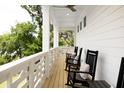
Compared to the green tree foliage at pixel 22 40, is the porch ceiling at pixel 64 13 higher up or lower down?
higher up

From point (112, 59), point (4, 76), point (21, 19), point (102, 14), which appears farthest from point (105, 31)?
point (21, 19)

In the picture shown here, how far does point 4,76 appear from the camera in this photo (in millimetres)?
1604

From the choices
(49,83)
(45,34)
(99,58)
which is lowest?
(49,83)

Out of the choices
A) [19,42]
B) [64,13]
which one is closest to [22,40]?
[19,42]

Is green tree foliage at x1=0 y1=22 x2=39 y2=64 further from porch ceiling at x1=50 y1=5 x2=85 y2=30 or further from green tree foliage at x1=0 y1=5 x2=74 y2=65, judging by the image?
porch ceiling at x1=50 y1=5 x2=85 y2=30

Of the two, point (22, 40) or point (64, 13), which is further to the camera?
point (22, 40)

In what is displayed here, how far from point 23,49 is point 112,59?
A: 10.1 metres

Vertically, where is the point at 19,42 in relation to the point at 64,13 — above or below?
below

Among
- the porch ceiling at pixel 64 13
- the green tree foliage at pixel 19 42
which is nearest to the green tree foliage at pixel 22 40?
the green tree foliage at pixel 19 42

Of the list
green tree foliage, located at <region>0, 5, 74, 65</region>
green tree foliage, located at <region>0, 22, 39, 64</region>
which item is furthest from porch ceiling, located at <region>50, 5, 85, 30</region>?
green tree foliage, located at <region>0, 22, 39, 64</region>

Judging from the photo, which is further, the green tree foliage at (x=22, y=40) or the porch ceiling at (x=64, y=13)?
the green tree foliage at (x=22, y=40)

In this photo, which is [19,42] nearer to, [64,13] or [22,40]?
[22,40]

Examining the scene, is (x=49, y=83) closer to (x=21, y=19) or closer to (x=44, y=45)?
(x=44, y=45)

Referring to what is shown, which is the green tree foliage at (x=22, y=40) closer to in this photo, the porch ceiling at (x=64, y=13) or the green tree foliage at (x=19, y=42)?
the green tree foliage at (x=19, y=42)
